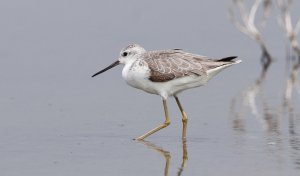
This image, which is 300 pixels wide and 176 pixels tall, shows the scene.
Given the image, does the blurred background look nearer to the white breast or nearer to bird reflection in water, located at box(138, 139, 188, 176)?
bird reflection in water, located at box(138, 139, 188, 176)

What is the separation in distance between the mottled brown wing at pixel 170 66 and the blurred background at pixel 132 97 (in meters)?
0.98

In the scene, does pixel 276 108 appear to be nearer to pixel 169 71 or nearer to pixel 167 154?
pixel 169 71


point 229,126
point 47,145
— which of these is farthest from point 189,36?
point 47,145

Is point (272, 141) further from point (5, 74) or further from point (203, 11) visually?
point (203, 11)

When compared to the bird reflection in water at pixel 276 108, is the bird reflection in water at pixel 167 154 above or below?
above

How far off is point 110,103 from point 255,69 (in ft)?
21.0

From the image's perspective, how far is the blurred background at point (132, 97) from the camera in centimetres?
1199

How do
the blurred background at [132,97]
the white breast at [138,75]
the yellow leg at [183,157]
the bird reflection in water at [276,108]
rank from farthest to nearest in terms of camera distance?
the white breast at [138,75], the bird reflection in water at [276,108], the blurred background at [132,97], the yellow leg at [183,157]

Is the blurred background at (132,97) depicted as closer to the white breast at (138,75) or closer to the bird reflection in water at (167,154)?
the bird reflection in water at (167,154)

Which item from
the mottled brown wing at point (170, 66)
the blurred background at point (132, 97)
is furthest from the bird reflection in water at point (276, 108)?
the mottled brown wing at point (170, 66)

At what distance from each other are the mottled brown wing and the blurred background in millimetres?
978

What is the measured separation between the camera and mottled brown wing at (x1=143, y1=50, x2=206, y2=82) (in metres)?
13.5

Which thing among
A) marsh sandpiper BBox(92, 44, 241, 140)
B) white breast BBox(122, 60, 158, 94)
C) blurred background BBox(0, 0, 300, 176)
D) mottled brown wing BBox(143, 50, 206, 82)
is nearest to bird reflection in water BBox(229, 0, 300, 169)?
blurred background BBox(0, 0, 300, 176)

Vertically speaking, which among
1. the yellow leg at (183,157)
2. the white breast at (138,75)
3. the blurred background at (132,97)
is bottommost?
the blurred background at (132,97)
